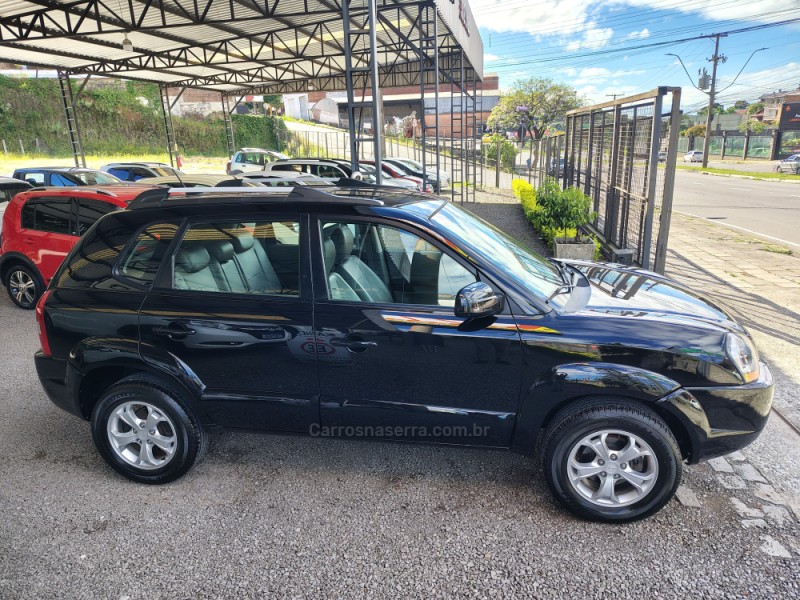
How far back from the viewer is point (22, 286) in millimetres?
7297

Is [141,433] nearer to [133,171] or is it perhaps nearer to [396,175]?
[133,171]

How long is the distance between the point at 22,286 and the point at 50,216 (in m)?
1.14

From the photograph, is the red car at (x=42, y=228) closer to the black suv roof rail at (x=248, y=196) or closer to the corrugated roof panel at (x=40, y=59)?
the black suv roof rail at (x=248, y=196)

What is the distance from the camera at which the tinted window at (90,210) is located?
6.57 meters

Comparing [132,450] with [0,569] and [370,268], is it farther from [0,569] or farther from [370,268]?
[370,268]

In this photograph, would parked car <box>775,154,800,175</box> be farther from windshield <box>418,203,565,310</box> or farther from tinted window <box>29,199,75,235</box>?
tinted window <box>29,199,75,235</box>

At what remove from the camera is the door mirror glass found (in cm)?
272

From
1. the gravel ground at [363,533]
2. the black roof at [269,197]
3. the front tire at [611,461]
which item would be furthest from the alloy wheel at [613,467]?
the black roof at [269,197]

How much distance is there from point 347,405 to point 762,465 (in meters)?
2.66

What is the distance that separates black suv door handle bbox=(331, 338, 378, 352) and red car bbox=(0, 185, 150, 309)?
16.0 ft

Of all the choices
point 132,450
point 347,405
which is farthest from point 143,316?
point 347,405

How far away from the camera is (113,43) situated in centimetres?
1602

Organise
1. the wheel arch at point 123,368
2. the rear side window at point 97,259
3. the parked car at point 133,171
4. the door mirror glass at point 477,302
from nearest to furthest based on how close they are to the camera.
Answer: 1. the door mirror glass at point 477,302
2. the wheel arch at point 123,368
3. the rear side window at point 97,259
4. the parked car at point 133,171

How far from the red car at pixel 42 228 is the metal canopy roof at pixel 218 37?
6500 mm
